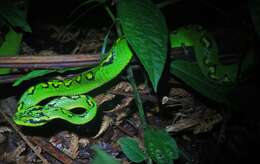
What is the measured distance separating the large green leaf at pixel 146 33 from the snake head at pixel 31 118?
1.01 m

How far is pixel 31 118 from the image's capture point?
223cm

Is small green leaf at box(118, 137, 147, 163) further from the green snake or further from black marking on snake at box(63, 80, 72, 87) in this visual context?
black marking on snake at box(63, 80, 72, 87)

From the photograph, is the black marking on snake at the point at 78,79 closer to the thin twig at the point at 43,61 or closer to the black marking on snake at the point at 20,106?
the thin twig at the point at 43,61

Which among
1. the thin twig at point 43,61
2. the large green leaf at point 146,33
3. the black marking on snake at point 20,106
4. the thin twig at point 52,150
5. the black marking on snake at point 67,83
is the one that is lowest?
the thin twig at point 52,150

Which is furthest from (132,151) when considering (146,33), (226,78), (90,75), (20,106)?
(226,78)

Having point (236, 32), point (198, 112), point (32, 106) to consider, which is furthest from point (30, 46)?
point (236, 32)

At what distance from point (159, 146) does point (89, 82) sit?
88cm

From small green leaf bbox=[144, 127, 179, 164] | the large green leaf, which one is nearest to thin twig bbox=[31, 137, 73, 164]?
small green leaf bbox=[144, 127, 179, 164]

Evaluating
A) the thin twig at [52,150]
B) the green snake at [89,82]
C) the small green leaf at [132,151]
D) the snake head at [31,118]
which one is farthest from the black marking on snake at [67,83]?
the small green leaf at [132,151]

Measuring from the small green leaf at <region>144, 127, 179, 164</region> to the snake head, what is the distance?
820 mm

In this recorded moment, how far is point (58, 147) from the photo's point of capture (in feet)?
7.93

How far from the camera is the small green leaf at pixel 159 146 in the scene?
173 centimetres

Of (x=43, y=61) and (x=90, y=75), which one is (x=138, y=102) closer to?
(x=90, y=75)

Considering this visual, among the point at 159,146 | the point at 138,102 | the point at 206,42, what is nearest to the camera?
the point at 159,146
